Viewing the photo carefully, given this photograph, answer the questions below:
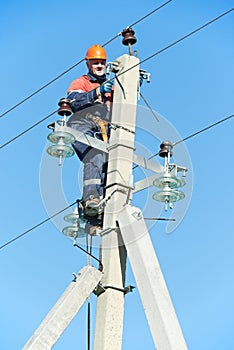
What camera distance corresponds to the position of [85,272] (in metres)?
7.98

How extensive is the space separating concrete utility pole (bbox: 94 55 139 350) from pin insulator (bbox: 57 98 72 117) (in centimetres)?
49

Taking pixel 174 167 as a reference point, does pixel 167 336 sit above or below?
below

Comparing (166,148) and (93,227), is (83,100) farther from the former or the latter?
(93,227)

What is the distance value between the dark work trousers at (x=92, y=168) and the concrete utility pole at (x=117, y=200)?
0.70ft

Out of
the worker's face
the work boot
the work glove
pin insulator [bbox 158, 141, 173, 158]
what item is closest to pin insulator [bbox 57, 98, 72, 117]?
the work glove

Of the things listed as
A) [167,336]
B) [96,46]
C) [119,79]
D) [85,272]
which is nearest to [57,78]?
[96,46]

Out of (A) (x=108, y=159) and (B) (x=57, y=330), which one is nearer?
(B) (x=57, y=330)

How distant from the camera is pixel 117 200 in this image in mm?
8305

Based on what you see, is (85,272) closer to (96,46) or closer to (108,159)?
(108,159)

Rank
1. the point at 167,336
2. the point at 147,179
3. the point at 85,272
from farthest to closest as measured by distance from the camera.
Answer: the point at 147,179 → the point at 85,272 → the point at 167,336

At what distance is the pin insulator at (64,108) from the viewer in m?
8.45

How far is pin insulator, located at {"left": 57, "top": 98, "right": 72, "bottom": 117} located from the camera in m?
8.45

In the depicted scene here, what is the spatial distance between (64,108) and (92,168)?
0.67 m

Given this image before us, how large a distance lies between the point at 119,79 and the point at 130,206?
1.39 m
